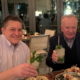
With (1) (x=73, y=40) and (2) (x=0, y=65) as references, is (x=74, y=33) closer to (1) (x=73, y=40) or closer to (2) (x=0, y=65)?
(1) (x=73, y=40)

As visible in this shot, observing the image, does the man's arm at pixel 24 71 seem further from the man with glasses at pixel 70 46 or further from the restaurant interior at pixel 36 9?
the restaurant interior at pixel 36 9

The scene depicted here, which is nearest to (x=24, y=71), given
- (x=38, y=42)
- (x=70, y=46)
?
(x=70, y=46)

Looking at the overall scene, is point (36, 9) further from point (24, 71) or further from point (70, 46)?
point (24, 71)

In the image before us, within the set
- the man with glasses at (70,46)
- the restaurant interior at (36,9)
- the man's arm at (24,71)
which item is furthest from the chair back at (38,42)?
the man's arm at (24,71)

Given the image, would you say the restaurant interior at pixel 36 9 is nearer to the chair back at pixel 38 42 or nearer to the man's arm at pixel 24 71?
the chair back at pixel 38 42

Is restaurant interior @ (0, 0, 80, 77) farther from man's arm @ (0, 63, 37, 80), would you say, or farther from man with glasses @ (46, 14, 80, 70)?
man's arm @ (0, 63, 37, 80)

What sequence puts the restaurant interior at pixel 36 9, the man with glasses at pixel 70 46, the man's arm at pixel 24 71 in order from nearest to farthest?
the man's arm at pixel 24 71 → the man with glasses at pixel 70 46 → the restaurant interior at pixel 36 9

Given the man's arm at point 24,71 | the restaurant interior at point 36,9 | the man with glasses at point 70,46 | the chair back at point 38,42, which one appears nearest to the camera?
the man's arm at point 24,71

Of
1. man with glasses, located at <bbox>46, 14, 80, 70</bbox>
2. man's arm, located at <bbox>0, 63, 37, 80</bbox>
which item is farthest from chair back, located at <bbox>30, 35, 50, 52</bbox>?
man's arm, located at <bbox>0, 63, 37, 80</bbox>

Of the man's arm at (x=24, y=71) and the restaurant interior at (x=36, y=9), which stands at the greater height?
the restaurant interior at (x=36, y=9)

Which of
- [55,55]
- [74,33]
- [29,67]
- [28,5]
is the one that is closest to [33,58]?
[29,67]

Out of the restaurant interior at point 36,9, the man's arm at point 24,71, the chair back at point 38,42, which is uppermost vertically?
the restaurant interior at point 36,9

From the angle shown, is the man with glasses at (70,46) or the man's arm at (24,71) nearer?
the man's arm at (24,71)

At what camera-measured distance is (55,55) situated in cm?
144
